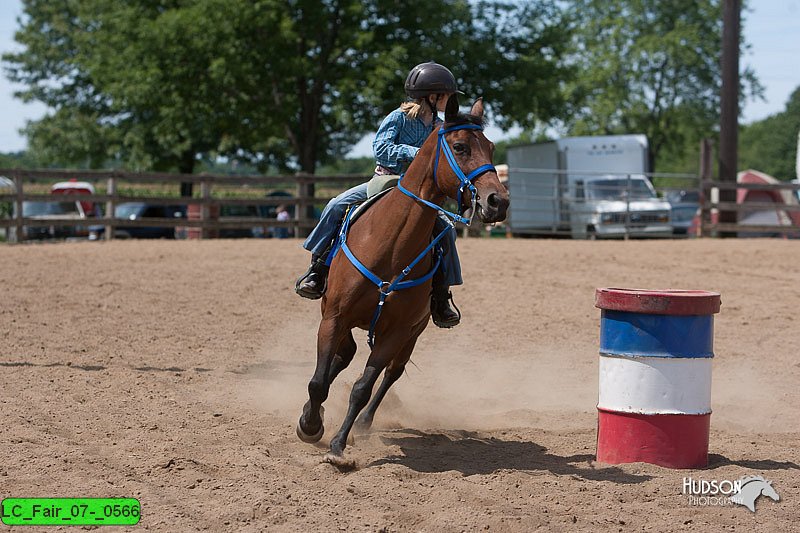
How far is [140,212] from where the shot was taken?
2683 cm

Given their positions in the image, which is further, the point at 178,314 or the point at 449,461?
the point at 178,314

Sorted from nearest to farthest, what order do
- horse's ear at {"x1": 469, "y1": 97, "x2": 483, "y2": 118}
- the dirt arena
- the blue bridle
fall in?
the dirt arena → the blue bridle → horse's ear at {"x1": 469, "y1": 97, "x2": 483, "y2": 118}

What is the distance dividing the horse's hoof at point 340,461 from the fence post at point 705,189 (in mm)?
19117

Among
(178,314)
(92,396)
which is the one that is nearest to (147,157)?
(178,314)

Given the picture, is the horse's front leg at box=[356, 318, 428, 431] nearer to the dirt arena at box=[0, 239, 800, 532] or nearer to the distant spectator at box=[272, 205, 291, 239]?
the dirt arena at box=[0, 239, 800, 532]

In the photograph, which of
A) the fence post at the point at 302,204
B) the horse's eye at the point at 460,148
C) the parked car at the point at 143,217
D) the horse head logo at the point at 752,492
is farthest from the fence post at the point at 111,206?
the horse head logo at the point at 752,492

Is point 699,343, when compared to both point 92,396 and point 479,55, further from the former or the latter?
point 479,55

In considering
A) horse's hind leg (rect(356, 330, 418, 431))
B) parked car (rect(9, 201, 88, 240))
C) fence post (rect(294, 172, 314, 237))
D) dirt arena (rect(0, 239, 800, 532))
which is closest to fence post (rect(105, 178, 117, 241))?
parked car (rect(9, 201, 88, 240))

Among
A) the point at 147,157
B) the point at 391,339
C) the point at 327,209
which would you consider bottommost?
the point at 391,339

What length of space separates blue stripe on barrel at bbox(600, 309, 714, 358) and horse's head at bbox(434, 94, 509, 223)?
1173mm

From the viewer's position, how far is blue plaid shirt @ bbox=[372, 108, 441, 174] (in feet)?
21.6

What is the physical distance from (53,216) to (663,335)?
72.6 ft

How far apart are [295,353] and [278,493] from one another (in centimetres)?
524

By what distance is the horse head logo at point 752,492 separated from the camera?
5.18 meters
